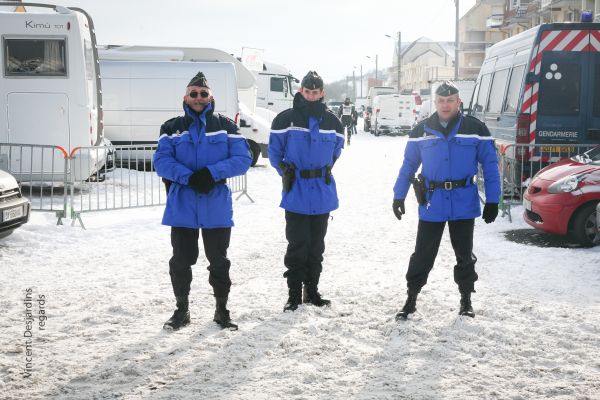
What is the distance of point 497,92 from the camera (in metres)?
13.4

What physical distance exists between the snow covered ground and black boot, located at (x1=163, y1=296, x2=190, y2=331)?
8 cm

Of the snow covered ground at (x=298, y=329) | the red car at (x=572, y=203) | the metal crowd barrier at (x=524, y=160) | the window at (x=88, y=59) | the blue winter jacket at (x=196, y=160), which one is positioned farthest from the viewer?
the window at (x=88, y=59)

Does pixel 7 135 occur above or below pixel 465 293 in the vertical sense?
above

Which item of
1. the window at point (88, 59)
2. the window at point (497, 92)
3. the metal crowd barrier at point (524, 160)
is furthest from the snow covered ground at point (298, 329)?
the window at point (88, 59)

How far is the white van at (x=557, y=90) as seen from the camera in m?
11.2

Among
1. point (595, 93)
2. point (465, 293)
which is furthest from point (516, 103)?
point (465, 293)

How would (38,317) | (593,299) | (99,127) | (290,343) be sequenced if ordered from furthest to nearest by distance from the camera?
1. (99,127)
2. (593,299)
3. (38,317)
4. (290,343)

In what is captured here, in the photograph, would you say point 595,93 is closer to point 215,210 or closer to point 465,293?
point 465,293

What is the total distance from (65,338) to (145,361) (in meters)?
0.83

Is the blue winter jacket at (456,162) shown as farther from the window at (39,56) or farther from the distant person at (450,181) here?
the window at (39,56)

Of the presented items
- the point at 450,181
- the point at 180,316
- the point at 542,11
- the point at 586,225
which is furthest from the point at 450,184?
the point at 542,11

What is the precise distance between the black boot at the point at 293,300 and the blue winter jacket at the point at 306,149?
65cm

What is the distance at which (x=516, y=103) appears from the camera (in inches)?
464

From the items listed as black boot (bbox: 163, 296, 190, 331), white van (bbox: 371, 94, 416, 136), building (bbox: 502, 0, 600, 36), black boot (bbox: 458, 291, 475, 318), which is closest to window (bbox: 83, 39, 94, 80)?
black boot (bbox: 163, 296, 190, 331)
